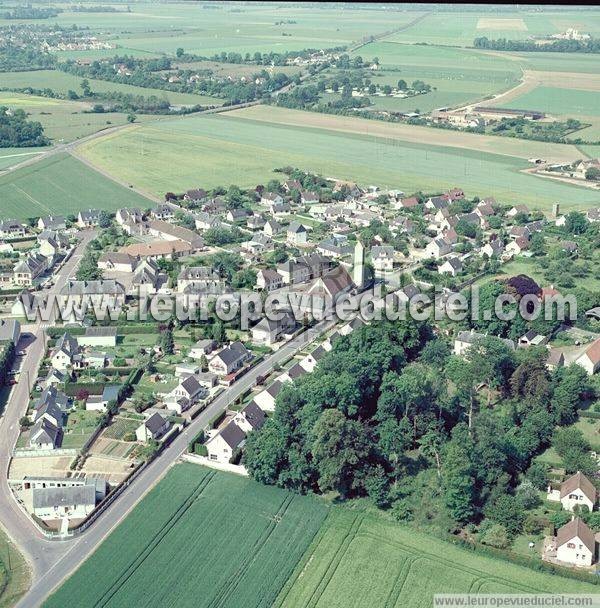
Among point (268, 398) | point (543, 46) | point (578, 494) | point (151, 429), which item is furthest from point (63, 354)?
point (543, 46)

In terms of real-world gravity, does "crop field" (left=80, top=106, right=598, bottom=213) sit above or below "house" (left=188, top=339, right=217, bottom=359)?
above

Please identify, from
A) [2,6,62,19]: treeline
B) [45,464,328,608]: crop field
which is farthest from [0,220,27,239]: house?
[2,6,62,19]: treeline

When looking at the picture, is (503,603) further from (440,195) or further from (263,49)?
(263,49)

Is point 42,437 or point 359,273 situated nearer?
point 42,437

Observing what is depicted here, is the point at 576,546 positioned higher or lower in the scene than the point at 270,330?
lower

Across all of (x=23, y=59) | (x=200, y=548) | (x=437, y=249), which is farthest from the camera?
(x=23, y=59)

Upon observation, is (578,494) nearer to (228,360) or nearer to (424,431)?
(424,431)

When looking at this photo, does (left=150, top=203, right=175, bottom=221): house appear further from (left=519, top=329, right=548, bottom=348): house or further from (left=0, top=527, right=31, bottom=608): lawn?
(left=0, top=527, right=31, bottom=608): lawn
